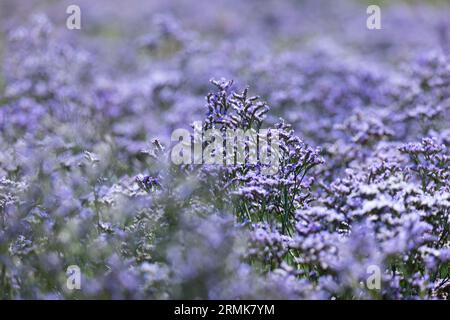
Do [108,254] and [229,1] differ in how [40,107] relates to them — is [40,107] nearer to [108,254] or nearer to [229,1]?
[108,254]

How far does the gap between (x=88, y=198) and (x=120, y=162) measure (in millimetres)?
1420

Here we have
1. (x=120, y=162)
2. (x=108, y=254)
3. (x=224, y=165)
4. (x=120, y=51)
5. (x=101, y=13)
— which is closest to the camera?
(x=108, y=254)

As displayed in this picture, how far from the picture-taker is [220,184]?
5.25 metres

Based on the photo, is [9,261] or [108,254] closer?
[9,261]

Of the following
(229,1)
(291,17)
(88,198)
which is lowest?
(88,198)

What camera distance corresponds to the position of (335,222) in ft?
14.8

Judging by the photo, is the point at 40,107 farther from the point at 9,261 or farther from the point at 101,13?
the point at 101,13

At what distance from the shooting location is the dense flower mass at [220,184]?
4.26m

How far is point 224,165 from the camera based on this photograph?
531 centimetres

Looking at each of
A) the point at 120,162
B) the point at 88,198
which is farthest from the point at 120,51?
the point at 88,198

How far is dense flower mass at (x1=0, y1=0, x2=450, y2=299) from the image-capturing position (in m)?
4.26
